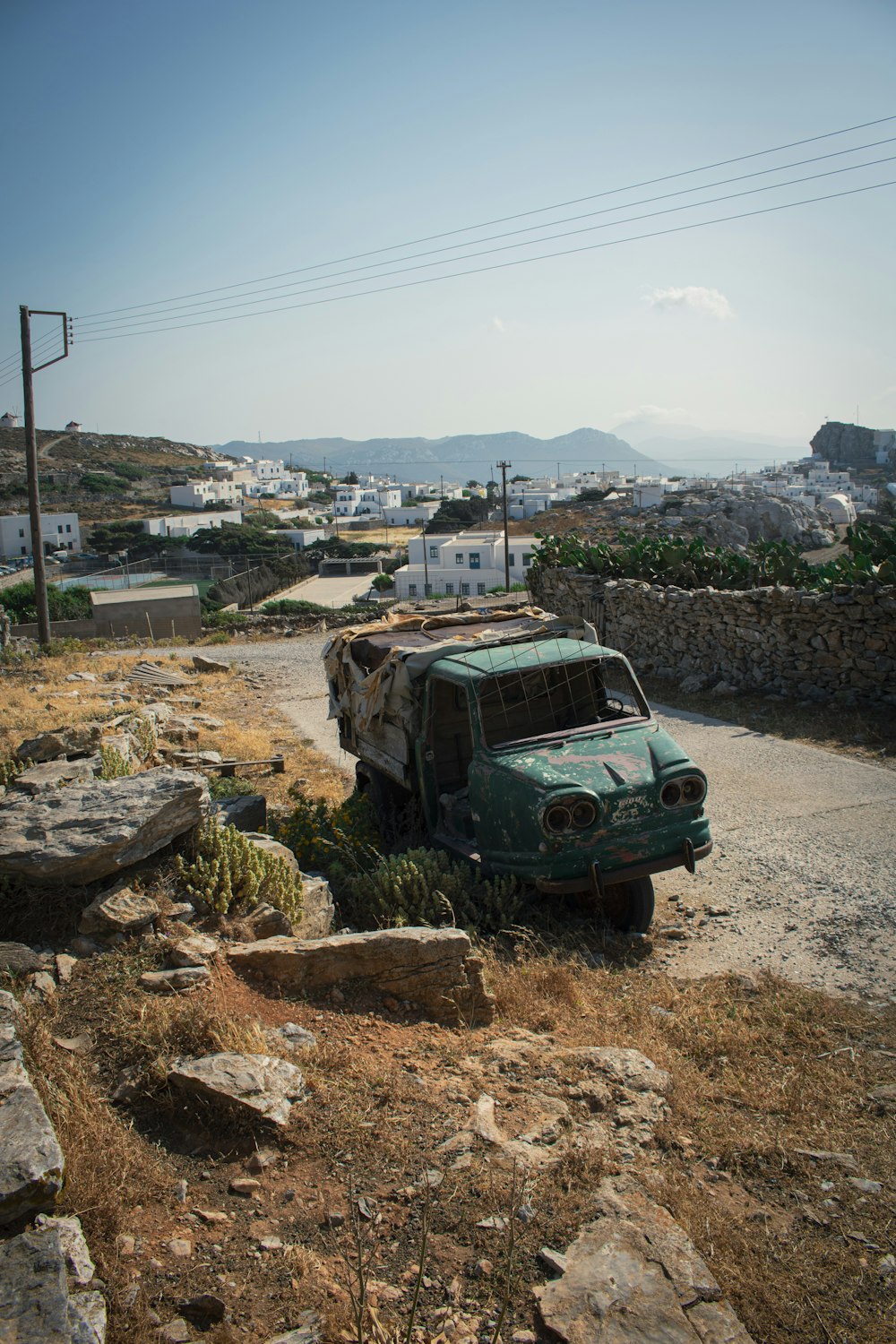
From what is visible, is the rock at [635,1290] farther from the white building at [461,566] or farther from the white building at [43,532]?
the white building at [43,532]

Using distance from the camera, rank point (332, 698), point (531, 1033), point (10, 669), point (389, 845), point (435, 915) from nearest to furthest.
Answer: point (531, 1033)
point (435, 915)
point (389, 845)
point (332, 698)
point (10, 669)

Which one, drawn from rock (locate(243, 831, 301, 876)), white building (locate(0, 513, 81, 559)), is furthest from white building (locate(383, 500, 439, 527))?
rock (locate(243, 831, 301, 876))

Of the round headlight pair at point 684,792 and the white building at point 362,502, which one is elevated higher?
the white building at point 362,502

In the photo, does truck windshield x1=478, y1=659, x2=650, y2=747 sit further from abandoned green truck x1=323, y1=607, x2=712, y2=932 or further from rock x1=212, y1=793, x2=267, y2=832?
rock x1=212, y1=793, x2=267, y2=832

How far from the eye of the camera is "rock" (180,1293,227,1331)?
2.71 meters

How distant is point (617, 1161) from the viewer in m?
3.63

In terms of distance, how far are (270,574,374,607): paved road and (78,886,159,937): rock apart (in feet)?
143

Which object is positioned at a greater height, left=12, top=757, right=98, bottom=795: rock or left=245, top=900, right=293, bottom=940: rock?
left=12, top=757, right=98, bottom=795: rock

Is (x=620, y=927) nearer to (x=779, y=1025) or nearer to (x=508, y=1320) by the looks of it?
(x=779, y=1025)

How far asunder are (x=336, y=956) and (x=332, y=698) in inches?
219

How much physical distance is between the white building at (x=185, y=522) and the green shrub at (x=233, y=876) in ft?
277

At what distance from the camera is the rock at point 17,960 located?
14.6 ft

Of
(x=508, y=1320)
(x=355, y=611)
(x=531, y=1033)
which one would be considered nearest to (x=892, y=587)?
(x=531, y=1033)

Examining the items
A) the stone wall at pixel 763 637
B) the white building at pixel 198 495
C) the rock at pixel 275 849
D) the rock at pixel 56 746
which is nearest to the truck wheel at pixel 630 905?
the rock at pixel 275 849
